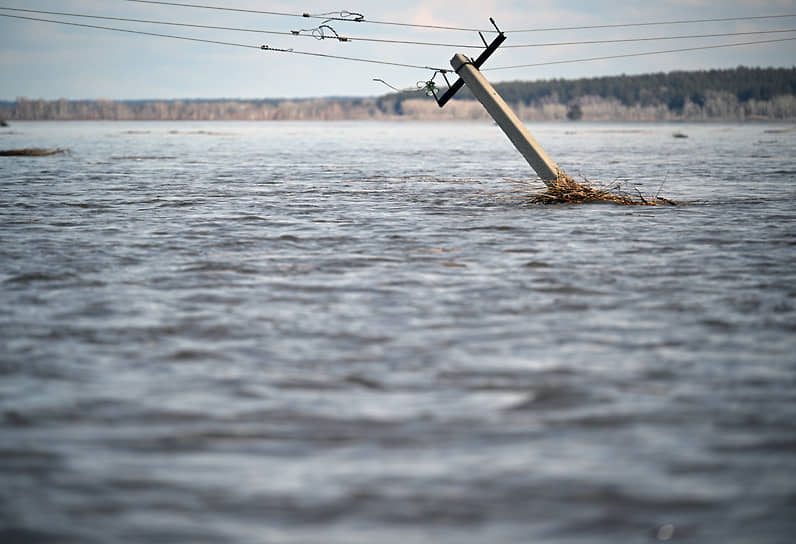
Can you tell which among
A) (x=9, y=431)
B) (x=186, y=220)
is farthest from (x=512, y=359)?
(x=186, y=220)

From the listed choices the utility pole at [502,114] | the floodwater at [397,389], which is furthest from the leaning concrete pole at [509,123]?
the floodwater at [397,389]

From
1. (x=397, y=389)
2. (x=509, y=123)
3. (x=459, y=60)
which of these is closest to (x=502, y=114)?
(x=509, y=123)

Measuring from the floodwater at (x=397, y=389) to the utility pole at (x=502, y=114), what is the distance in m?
7.41

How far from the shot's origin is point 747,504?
430 cm

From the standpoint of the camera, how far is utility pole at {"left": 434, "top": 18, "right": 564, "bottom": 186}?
21.5 metres

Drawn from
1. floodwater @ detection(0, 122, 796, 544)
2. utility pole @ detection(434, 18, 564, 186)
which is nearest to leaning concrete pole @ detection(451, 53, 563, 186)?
utility pole @ detection(434, 18, 564, 186)

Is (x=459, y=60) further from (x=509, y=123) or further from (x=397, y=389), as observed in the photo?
(x=397, y=389)

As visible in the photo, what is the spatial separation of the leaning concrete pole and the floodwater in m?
7.40

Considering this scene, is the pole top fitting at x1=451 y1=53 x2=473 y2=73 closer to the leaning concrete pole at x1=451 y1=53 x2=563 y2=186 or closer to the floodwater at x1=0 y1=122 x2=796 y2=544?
the leaning concrete pole at x1=451 y1=53 x2=563 y2=186

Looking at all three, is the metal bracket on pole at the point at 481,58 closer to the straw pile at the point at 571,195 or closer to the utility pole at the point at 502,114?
the utility pole at the point at 502,114

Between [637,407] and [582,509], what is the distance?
5.43 feet

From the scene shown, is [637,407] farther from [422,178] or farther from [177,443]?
[422,178]

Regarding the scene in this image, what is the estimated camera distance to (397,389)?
241 inches

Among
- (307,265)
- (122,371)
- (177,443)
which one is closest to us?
(177,443)
